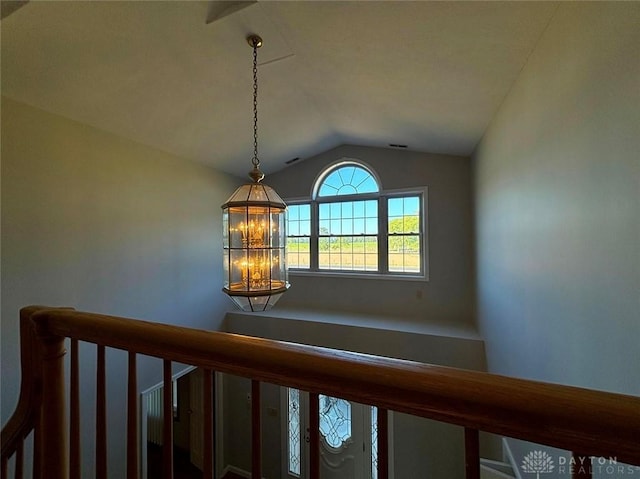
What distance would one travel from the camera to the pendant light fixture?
2.17 metres

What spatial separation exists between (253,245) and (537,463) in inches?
93.6

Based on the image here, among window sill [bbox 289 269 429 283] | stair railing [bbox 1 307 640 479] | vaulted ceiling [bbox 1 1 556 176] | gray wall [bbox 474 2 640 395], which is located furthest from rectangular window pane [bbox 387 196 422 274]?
stair railing [bbox 1 307 640 479]

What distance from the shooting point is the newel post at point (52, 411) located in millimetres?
866

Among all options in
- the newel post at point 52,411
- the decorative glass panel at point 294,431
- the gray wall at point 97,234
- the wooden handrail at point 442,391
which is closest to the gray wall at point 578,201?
the wooden handrail at point 442,391

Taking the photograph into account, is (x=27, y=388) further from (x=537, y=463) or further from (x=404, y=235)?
(x=404, y=235)

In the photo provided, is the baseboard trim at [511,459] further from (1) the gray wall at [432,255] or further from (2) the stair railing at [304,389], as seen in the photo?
(2) the stair railing at [304,389]

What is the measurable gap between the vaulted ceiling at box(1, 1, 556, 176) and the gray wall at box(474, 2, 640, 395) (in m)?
0.35

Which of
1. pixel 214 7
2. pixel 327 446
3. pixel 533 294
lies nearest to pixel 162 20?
pixel 214 7

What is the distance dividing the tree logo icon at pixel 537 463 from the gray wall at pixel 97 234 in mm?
3716

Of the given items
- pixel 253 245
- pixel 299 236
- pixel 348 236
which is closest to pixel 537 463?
pixel 253 245

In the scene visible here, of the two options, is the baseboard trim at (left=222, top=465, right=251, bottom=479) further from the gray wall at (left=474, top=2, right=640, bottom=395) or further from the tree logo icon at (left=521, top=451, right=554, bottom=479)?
the gray wall at (left=474, top=2, right=640, bottom=395)

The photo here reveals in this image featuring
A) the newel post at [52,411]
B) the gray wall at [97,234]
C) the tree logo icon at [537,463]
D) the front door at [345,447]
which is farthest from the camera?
the front door at [345,447]

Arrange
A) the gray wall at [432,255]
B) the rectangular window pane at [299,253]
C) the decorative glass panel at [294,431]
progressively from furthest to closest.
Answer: the rectangular window pane at [299,253], the gray wall at [432,255], the decorative glass panel at [294,431]

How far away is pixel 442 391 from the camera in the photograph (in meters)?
0.46
